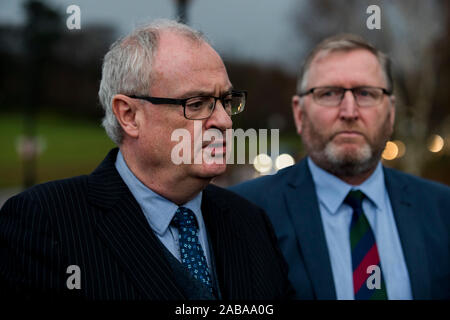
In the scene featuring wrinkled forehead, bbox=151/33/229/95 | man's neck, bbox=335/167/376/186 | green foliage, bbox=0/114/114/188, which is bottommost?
man's neck, bbox=335/167/376/186

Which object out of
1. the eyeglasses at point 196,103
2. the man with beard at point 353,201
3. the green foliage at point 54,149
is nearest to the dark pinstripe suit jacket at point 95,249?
the eyeglasses at point 196,103

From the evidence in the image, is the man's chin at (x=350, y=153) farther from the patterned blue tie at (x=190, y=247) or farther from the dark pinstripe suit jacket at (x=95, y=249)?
the patterned blue tie at (x=190, y=247)

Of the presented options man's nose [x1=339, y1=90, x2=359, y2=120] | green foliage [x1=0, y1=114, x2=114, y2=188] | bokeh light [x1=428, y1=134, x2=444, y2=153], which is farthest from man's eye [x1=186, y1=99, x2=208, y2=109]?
green foliage [x1=0, y1=114, x2=114, y2=188]

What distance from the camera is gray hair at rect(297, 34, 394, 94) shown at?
313cm

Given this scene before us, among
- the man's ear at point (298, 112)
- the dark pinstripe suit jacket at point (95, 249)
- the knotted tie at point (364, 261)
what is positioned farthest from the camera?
the man's ear at point (298, 112)

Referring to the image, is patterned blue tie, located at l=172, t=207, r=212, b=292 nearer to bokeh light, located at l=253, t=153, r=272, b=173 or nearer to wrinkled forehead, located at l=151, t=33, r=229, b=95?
wrinkled forehead, located at l=151, t=33, r=229, b=95

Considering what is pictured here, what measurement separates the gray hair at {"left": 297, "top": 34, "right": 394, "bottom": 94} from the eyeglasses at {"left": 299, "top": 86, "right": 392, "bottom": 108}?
138 mm

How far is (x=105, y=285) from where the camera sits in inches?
75.6

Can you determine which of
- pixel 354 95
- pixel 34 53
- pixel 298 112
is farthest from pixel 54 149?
pixel 354 95

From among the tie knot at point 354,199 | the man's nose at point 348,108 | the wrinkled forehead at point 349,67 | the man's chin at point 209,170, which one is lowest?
the man's chin at point 209,170

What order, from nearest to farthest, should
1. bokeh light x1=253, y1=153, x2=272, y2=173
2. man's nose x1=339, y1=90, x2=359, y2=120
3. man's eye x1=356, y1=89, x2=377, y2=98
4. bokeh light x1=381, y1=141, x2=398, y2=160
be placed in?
Result: man's nose x1=339, y1=90, x2=359, y2=120 < man's eye x1=356, y1=89, x2=377, y2=98 < bokeh light x1=381, y1=141, x2=398, y2=160 < bokeh light x1=253, y1=153, x2=272, y2=173

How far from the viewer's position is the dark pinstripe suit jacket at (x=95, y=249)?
6.22ft
